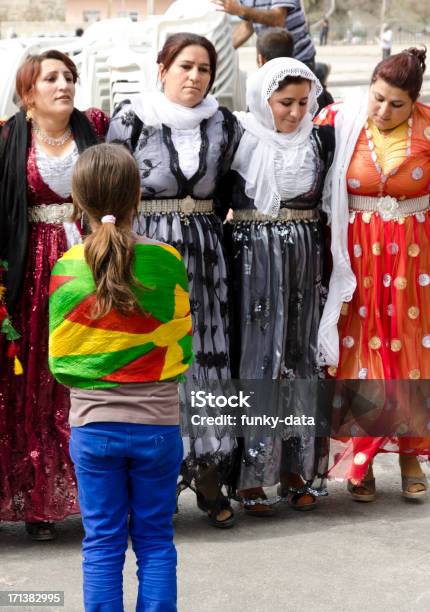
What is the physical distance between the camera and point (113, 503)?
3201mm

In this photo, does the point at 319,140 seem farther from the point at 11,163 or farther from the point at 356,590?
the point at 356,590

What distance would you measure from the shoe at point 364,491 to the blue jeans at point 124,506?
1.67 m

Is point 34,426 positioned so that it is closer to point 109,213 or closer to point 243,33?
point 109,213

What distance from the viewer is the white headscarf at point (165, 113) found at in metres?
4.38

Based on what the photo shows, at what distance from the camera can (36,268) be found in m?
4.29

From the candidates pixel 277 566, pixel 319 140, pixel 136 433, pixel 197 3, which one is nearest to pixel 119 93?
pixel 197 3

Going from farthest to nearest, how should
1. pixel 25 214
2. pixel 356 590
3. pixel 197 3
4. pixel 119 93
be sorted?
pixel 197 3
pixel 119 93
pixel 25 214
pixel 356 590

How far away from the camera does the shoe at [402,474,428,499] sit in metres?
4.76

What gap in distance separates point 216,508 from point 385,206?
1305 millimetres

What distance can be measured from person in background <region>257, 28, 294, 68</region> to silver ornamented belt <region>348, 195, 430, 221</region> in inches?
37.2

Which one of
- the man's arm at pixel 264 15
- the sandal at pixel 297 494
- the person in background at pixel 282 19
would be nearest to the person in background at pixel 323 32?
the person in background at pixel 282 19

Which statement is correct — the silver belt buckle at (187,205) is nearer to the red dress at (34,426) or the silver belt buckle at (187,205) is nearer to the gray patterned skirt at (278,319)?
the gray patterned skirt at (278,319)

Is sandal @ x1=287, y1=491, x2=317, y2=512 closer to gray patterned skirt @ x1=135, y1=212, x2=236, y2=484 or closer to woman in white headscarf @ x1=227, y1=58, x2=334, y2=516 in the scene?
woman in white headscarf @ x1=227, y1=58, x2=334, y2=516

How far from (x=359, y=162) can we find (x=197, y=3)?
5230 millimetres
